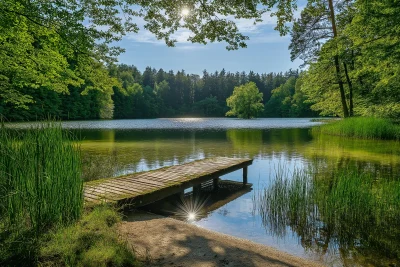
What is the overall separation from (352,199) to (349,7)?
21.3 meters

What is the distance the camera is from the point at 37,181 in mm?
3520

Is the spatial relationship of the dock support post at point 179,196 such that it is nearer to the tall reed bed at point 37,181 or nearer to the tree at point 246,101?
the tall reed bed at point 37,181

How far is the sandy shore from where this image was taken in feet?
11.8

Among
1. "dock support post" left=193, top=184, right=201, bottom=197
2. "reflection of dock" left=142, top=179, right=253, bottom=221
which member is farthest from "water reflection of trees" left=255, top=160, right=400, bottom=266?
"dock support post" left=193, top=184, right=201, bottom=197

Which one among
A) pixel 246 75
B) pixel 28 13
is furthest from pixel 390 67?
pixel 246 75

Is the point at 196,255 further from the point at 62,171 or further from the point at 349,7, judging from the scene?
the point at 349,7

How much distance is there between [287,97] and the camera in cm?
9112

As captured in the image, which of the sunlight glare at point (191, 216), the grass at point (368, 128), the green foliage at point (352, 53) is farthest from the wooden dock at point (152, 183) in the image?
the grass at point (368, 128)

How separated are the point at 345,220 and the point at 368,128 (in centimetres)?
1646

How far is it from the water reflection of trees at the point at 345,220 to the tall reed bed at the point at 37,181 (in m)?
3.67

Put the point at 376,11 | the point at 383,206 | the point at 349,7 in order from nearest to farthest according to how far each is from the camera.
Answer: the point at 383,206 < the point at 376,11 < the point at 349,7

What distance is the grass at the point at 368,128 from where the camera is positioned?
1783cm

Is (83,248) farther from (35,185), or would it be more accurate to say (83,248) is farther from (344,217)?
(344,217)

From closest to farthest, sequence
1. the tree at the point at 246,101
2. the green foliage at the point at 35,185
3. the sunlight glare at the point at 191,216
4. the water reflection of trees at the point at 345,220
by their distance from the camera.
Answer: the green foliage at the point at 35,185 → the water reflection of trees at the point at 345,220 → the sunlight glare at the point at 191,216 → the tree at the point at 246,101
